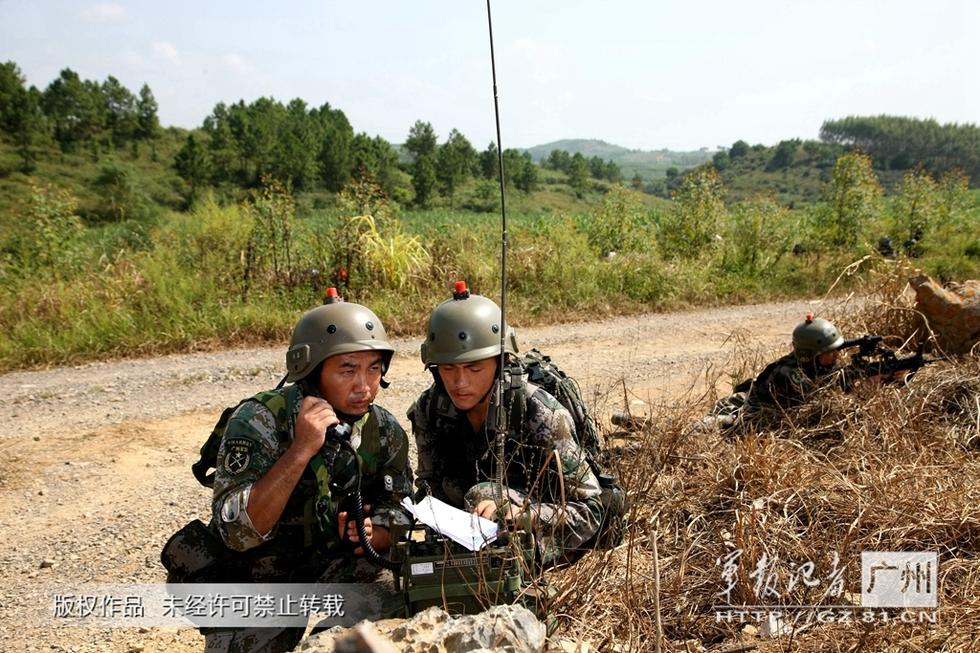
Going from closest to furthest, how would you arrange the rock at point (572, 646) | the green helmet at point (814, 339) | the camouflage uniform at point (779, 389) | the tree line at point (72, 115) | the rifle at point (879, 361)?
the rock at point (572, 646) < the camouflage uniform at point (779, 389) < the rifle at point (879, 361) < the green helmet at point (814, 339) < the tree line at point (72, 115)

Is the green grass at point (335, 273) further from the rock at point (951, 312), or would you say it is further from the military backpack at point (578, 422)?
the military backpack at point (578, 422)

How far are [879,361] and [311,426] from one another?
439 cm

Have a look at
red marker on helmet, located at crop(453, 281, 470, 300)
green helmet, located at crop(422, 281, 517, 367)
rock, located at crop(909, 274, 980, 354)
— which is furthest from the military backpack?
rock, located at crop(909, 274, 980, 354)

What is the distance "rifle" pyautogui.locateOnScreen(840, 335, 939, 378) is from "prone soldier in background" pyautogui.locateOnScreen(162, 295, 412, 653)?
3760mm

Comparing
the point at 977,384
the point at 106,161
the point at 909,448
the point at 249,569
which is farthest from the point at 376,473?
the point at 106,161

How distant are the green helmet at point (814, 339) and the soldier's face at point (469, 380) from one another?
322 cm

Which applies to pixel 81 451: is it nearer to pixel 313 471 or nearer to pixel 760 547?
pixel 313 471

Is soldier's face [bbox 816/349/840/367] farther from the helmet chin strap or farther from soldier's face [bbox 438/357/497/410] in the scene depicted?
the helmet chin strap

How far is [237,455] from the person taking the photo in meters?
2.46

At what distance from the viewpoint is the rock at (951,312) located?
18.4 feet

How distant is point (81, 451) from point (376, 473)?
11.9 feet

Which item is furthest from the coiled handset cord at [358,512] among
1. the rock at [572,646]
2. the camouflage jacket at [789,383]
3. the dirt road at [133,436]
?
the camouflage jacket at [789,383]

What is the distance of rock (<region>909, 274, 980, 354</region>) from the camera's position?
5.60 metres

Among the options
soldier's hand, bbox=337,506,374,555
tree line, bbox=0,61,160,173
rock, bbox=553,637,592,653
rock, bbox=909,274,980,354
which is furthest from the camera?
tree line, bbox=0,61,160,173
